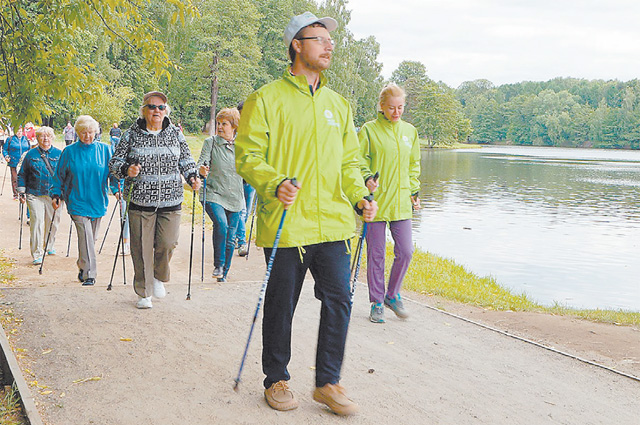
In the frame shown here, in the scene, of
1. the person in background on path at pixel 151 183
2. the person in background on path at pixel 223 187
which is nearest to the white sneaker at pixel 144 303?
the person in background on path at pixel 151 183

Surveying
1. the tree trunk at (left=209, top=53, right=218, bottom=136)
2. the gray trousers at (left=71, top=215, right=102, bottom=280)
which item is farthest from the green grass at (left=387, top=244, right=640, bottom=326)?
the tree trunk at (left=209, top=53, right=218, bottom=136)

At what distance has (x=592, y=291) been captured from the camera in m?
12.1

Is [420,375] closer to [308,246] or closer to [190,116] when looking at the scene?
[308,246]

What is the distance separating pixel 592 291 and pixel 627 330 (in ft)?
15.2

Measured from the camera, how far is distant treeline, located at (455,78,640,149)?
416 feet

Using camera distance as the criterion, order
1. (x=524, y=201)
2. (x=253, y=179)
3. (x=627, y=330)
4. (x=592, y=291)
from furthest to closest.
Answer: (x=524, y=201)
(x=592, y=291)
(x=627, y=330)
(x=253, y=179)

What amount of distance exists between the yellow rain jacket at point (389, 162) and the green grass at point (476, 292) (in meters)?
2.85

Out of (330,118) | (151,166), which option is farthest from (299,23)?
(151,166)

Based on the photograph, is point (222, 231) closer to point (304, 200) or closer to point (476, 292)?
point (476, 292)

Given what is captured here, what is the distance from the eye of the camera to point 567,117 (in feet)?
445

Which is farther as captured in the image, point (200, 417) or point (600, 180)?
point (600, 180)

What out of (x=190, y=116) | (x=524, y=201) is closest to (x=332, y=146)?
(x=524, y=201)

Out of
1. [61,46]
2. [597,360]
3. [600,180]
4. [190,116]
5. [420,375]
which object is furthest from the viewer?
[190,116]

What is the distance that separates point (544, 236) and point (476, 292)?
9561 mm
